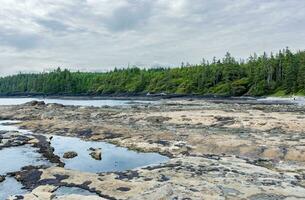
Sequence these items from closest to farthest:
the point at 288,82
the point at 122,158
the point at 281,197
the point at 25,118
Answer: the point at 281,197 < the point at 122,158 < the point at 25,118 < the point at 288,82

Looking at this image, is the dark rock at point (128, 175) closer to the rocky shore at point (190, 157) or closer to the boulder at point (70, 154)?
the rocky shore at point (190, 157)

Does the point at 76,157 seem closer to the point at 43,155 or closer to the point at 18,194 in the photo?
the point at 43,155

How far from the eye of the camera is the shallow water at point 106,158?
115ft

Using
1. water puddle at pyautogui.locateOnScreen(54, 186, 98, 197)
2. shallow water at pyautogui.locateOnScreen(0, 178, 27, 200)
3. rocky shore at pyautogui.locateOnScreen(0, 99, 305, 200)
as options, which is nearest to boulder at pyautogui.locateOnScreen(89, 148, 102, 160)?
rocky shore at pyautogui.locateOnScreen(0, 99, 305, 200)

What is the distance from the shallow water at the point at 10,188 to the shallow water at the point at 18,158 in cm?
378

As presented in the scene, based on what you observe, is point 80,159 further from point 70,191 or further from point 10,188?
point 70,191

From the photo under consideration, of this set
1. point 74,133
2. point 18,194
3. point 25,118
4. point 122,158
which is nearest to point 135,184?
point 18,194

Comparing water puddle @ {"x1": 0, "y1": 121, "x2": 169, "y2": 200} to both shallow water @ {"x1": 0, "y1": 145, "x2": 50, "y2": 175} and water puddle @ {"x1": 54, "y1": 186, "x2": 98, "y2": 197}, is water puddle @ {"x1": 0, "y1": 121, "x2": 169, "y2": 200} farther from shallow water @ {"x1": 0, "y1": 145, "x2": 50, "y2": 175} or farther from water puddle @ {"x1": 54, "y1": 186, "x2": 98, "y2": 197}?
water puddle @ {"x1": 54, "y1": 186, "x2": 98, "y2": 197}

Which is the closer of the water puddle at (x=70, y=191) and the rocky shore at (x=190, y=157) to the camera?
the rocky shore at (x=190, y=157)

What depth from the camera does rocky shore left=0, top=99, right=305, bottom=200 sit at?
81.4ft

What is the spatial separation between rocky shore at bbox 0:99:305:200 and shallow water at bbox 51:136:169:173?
120 cm

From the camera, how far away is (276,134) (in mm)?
43875

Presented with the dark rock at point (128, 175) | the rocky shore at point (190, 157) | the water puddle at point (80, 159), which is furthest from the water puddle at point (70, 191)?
the dark rock at point (128, 175)

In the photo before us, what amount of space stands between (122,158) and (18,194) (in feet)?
45.4
